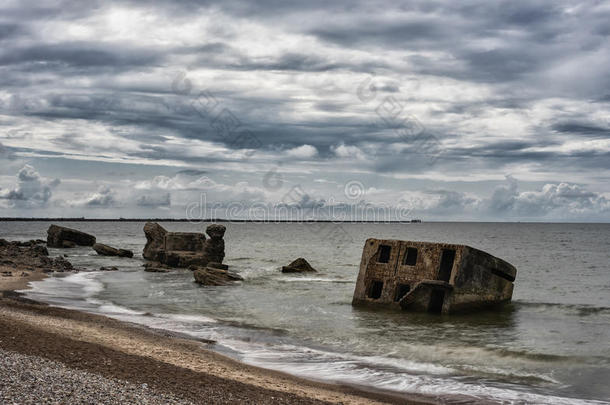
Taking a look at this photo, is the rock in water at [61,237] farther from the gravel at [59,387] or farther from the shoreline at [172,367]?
the gravel at [59,387]

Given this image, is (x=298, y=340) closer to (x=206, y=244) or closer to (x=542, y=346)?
(x=542, y=346)

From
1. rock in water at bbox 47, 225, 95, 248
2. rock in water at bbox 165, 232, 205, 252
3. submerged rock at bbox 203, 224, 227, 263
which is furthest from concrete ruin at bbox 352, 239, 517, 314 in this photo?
rock in water at bbox 47, 225, 95, 248

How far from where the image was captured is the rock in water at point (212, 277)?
29953 millimetres

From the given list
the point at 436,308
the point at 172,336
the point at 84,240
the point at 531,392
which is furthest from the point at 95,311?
the point at 84,240

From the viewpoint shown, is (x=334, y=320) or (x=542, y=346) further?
(x=334, y=320)

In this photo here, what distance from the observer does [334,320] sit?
1988 cm

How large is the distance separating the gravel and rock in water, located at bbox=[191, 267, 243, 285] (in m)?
21.3

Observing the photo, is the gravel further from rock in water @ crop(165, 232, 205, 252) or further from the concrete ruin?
rock in water @ crop(165, 232, 205, 252)

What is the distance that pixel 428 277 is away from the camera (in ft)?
68.0

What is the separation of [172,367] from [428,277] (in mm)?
12975

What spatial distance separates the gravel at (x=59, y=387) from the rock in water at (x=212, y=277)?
21346mm

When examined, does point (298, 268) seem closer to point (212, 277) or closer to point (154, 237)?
point (212, 277)

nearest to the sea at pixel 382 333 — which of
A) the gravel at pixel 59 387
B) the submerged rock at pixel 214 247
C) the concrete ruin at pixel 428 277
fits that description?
the concrete ruin at pixel 428 277

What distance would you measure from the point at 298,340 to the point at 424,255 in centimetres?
682
